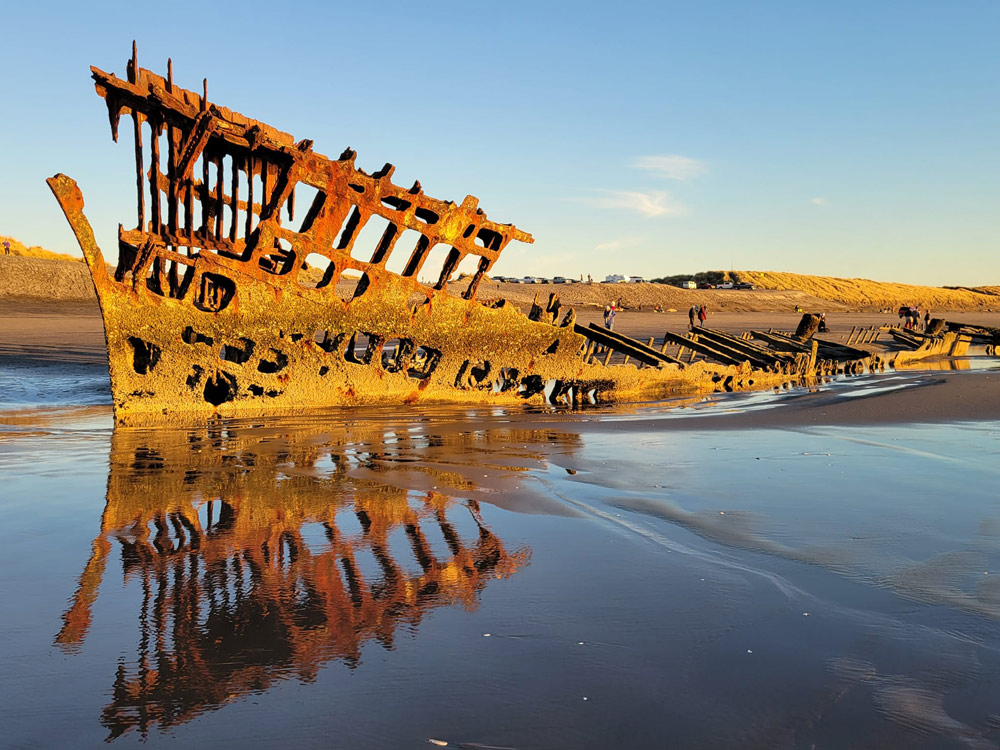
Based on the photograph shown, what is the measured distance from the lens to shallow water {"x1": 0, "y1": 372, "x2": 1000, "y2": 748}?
2.45 metres

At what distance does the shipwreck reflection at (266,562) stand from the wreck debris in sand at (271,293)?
7.48 feet

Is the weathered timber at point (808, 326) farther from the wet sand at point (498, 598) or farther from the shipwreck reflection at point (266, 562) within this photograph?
the shipwreck reflection at point (266, 562)

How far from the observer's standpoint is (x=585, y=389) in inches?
508

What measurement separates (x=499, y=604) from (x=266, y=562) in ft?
4.26

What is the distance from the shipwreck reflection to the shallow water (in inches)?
0.6

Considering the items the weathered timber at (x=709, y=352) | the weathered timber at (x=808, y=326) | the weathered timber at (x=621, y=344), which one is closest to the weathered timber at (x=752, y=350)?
the weathered timber at (x=709, y=352)

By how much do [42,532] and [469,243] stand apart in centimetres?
758

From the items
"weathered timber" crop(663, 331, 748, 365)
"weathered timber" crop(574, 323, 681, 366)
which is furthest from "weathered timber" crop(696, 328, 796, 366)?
"weathered timber" crop(574, 323, 681, 366)

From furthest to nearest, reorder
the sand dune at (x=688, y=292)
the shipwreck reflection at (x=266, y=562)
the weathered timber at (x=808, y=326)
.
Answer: the sand dune at (x=688, y=292)
the weathered timber at (x=808, y=326)
the shipwreck reflection at (x=266, y=562)

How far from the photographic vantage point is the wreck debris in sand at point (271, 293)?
9203mm

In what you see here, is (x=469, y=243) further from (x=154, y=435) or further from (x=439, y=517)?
(x=439, y=517)

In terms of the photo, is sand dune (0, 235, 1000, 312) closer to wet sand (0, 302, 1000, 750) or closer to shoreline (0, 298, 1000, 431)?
shoreline (0, 298, 1000, 431)

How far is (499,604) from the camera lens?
11.3 ft

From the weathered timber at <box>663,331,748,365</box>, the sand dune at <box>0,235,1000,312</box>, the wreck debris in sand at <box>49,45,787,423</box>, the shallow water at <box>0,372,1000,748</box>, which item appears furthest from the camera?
the sand dune at <box>0,235,1000,312</box>
